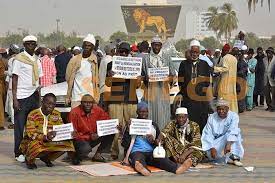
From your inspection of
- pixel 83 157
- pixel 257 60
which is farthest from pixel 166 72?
pixel 257 60

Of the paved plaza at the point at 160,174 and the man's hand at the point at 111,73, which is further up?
the man's hand at the point at 111,73

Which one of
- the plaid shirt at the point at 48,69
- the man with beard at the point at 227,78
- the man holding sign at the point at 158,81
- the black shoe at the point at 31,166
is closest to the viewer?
the black shoe at the point at 31,166

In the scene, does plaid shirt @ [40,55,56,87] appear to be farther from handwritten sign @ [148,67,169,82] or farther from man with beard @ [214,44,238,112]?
handwritten sign @ [148,67,169,82]

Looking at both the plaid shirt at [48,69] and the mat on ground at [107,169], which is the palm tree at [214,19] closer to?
the plaid shirt at [48,69]

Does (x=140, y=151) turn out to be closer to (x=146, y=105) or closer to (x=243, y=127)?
(x=146, y=105)

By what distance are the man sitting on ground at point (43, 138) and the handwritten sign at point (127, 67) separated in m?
1.01

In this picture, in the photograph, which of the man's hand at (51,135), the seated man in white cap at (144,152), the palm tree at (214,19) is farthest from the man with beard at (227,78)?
the palm tree at (214,19)

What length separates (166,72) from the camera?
7875mm

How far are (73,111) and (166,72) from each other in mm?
1449

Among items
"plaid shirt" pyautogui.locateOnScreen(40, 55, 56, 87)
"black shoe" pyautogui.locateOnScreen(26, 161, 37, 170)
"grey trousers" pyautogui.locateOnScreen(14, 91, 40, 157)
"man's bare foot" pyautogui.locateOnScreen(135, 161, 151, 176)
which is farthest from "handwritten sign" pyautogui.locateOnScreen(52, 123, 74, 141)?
"plaid shirt" pyautogui.locateOnScreen(40, 55, 56, 87)

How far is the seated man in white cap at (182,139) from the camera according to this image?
24.5 feet

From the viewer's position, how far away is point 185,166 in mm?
7230

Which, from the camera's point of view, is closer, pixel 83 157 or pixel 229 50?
pixel 83 157

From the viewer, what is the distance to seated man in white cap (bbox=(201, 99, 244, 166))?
777 cm
